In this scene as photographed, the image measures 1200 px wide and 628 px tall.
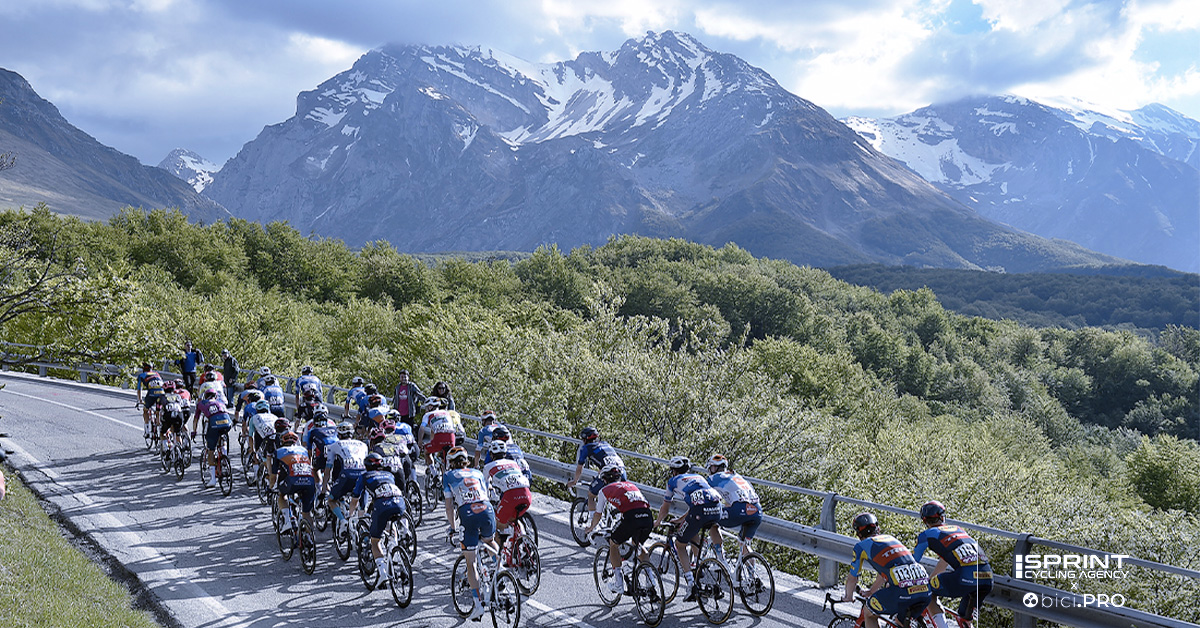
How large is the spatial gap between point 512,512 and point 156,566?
5877mm

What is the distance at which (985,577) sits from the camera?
7922 mm

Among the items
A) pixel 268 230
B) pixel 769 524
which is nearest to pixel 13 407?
pixel 769 524

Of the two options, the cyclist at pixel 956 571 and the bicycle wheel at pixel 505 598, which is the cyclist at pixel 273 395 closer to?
the bicycle wheel at pixel 505 598

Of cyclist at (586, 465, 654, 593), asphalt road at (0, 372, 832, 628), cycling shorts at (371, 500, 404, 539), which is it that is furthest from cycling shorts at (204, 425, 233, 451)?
cyclist at (586, 465, 654, 593)

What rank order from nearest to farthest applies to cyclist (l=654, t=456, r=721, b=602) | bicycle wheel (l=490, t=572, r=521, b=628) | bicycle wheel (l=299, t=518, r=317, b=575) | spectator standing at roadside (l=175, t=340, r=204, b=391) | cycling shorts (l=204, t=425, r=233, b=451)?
bicycle wheel (l=490, t=572, r=521, b=628) → cyclist (l=654, t=456, r=721, b=602) → bicycle wheel (l=299, t=518, r=317, b=575) → cycling shorts (l=204, t=425, r=233, b=451) → spectator standing at roadside (l=175, t=340, r=204, b=391)

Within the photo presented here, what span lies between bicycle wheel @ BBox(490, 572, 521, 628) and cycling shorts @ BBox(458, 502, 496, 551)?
1.90 feet

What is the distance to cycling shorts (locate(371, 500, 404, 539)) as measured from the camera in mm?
9984

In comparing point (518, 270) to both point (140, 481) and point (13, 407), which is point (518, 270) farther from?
point (140, 481)

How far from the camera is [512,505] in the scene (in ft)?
33.0

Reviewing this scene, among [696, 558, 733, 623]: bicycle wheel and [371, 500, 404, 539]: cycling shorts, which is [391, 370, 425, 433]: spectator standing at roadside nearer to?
[371, 500, 404, 539]: cycling shorts

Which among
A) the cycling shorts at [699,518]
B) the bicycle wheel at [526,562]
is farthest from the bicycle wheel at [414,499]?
the cycling shorts at [699,518]

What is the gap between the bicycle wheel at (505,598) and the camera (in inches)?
356

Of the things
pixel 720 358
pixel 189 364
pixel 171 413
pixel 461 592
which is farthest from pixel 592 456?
pixel 189 364

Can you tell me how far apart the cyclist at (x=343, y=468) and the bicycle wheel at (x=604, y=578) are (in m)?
3.74
